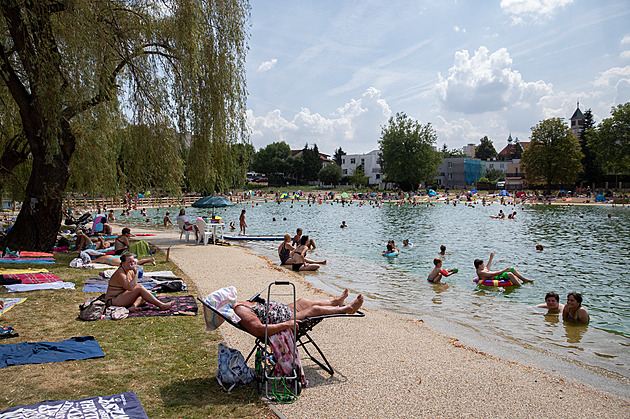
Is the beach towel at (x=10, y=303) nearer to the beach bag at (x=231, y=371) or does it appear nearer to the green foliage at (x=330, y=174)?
the beach bag at (x=231, y=371)

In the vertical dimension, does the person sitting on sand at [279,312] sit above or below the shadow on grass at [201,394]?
above

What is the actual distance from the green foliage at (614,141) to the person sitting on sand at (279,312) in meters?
72.8

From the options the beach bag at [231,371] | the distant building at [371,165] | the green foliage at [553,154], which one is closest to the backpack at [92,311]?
the beach bag at [231,371]

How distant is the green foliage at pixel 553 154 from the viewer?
207 ft

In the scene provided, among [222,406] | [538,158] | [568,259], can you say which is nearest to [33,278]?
[222,406]

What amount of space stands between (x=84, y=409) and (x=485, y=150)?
13967 cm

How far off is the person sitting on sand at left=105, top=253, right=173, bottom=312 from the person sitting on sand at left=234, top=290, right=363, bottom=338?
294 centimetres

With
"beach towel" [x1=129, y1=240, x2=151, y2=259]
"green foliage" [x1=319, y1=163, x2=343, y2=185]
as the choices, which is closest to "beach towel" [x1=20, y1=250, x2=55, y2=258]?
"beach towel" [x1=129, y1=240, x2=151, y2=259]

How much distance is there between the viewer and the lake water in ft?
23.8

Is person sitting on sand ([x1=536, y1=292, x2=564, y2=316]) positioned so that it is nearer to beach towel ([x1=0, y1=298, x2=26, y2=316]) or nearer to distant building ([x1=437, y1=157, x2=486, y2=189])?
beach towel ([x1=0, y1=298, x2=26, y2=316])

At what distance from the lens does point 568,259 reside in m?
17.5

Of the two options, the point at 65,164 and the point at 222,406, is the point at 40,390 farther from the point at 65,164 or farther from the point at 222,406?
the point at 65,164

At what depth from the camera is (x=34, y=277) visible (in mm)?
8844

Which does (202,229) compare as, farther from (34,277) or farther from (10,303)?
(10,303)
